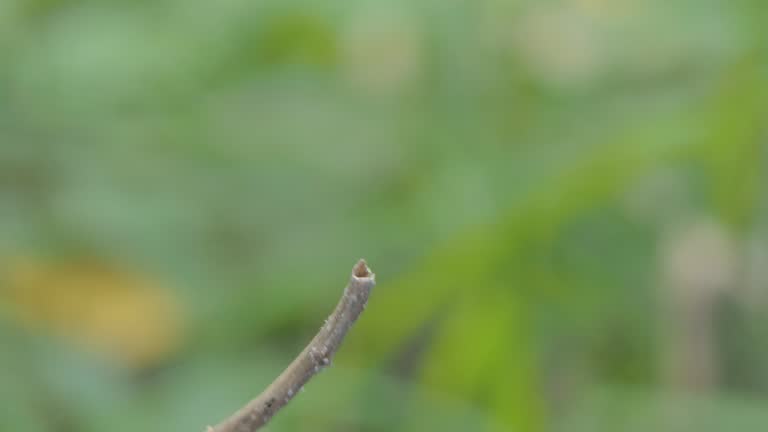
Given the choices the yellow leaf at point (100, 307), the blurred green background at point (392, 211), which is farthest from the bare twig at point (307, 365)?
the yellow leaf at point (100, 307)

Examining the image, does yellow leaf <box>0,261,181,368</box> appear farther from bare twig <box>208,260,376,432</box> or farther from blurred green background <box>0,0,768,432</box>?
bare twig <box>208,260,376,432</box>

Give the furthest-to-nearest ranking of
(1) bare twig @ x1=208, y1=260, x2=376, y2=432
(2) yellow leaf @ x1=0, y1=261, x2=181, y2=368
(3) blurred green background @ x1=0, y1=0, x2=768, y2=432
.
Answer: (2) yellow leaf @ x1=0, y1=261, x2=181, y2=368, (3) blurred green background @ x1=0, y1=0, x2=768, y2=432, (1) bare twig @ x1=208, y1=260, x2=376, y2=432

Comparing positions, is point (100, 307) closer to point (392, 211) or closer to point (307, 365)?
point (392, 211)

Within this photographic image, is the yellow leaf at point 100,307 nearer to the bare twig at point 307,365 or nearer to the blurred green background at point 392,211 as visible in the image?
the blurred green background at point 392,211

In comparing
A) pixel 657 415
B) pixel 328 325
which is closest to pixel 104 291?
pixel 657 415

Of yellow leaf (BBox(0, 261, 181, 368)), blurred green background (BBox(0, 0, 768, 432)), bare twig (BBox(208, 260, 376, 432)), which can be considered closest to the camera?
bare twig (BBox(208, 260, 376, 432))

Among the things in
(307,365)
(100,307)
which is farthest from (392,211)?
(307,365)

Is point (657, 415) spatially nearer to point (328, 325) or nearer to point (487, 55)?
point (487, 55)

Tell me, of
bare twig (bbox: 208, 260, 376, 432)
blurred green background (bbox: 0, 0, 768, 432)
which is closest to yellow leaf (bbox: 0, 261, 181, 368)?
blurred green background (bbox: 0, 0, 768, 432)
